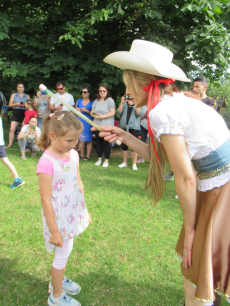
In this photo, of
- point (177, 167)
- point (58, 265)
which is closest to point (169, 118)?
point (177, 167)

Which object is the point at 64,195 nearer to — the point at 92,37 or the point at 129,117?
the point at 129,117

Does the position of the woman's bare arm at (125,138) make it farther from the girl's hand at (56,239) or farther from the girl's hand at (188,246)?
the girl's hand at (56,239)

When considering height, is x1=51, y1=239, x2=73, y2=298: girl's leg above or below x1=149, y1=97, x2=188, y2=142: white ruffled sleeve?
below

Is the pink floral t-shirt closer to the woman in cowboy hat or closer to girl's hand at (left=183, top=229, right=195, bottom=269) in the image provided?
the woman in cowboy hat

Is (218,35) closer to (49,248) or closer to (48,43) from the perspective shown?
(48,43)

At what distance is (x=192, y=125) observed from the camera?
1484mm

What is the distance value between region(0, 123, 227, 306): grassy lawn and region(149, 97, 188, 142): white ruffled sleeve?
1.85 m

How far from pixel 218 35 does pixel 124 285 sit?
6478 mm

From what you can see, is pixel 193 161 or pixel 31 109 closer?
pixel 193 161

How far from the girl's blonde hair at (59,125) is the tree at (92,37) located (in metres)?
5.39

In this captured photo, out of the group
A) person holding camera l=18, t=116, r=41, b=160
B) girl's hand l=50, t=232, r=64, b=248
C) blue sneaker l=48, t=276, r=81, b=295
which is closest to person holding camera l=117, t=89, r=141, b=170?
person holding camera l=18, t=116, r=41, b=160

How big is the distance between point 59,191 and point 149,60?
125cm

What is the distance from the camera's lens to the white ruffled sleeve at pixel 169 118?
1.42 m

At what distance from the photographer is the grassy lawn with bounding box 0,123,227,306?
8.13ft
